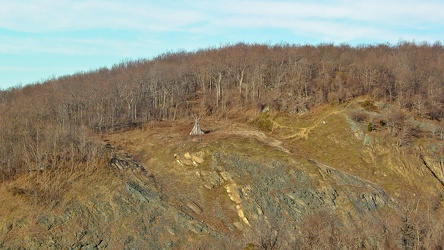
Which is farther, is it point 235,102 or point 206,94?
point 206,94

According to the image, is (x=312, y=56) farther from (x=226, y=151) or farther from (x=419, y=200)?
(x=419, y=200)

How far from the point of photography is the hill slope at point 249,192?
37.2 m

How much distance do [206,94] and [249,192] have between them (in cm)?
3197

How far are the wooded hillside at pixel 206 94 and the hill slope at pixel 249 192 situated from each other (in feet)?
14.0

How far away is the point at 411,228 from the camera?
100 feet

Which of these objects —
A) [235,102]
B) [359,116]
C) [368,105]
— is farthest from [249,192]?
[235,102]

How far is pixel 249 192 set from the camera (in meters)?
44.1

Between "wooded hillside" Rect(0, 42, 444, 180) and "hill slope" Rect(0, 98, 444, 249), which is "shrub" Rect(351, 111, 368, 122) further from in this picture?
"wooded hillside" Rect(0, 42, 444, 180)

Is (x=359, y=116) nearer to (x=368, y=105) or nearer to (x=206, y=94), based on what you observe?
(x=368, y=105)

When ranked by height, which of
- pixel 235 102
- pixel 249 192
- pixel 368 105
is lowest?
pixel 249 192

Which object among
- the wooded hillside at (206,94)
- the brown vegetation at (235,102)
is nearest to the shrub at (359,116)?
the brown vegetation at (235,102)

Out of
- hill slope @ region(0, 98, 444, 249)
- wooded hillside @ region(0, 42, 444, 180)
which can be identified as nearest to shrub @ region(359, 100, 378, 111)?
hill slope @ region(0, 98, 444, 249)

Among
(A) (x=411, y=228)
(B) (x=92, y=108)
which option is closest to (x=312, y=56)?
(B) (x=92, y=108)

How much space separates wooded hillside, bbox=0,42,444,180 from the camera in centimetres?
5034
